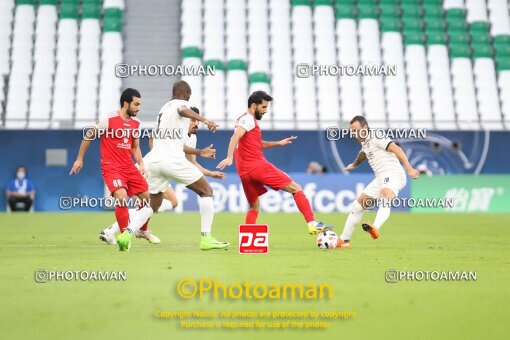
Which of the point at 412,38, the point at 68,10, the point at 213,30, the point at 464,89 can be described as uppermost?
the point at 68,10

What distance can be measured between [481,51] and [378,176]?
19624 mm

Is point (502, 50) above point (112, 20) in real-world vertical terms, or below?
below

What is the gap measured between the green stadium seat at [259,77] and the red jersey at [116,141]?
59.7ft

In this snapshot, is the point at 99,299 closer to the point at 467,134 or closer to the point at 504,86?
the point at 467,134

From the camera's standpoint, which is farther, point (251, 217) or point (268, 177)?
point (251, 217)

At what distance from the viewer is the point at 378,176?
14.2 metres

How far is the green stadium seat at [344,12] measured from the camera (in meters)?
32.9

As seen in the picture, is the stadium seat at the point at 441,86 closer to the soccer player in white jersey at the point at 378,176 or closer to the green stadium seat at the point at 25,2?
the green stadium seat at the point at 25,2

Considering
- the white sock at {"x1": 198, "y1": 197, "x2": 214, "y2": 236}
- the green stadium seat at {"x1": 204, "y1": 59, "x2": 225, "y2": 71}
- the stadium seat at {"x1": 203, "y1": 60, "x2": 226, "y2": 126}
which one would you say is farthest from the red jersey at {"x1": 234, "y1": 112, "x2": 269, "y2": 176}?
the green stadium seat at {"x1": 204, "y1": 59, "x2": 225, "y2": 71}

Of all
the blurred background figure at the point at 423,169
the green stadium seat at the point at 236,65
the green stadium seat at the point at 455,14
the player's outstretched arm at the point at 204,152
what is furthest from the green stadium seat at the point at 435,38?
the player's outstretched arm at the point at 204,152

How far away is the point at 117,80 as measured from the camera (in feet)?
100

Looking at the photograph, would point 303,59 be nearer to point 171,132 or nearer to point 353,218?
point 353,218

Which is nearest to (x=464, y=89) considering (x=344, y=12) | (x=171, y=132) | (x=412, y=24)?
(x=412, y=24)

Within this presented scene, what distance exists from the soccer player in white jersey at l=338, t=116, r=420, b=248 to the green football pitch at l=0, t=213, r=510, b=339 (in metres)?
0.49
